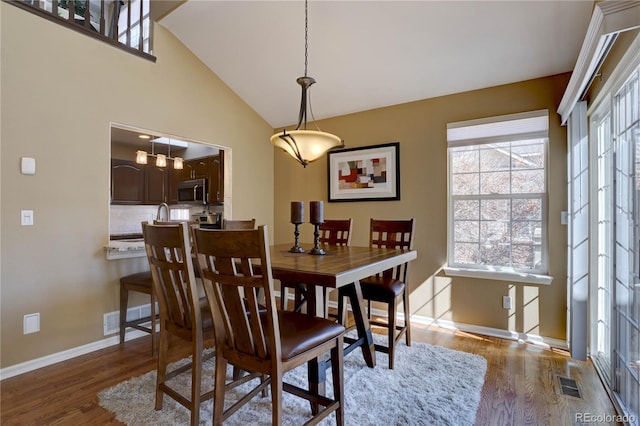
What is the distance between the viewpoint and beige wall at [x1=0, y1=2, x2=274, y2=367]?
2.32 m

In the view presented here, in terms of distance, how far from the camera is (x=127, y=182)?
15.2 ft

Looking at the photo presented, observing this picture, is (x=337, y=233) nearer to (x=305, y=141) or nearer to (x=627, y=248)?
(x=305, y=141)

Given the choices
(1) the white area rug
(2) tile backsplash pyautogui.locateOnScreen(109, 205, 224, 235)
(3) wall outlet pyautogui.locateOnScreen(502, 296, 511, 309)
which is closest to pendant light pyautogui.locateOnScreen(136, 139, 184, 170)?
(2) tile backsplash pyautogui.locateOnScreen(109, 205, 224, 235)

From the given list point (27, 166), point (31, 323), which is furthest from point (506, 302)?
point (27, 166)

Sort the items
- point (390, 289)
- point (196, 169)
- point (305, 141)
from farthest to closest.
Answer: point (196, 169) → point (390, 289) → point (305, 141)

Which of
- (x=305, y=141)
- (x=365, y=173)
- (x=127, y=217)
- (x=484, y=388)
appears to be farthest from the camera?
(x=127, y=217)

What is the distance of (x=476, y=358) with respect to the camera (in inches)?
99.2

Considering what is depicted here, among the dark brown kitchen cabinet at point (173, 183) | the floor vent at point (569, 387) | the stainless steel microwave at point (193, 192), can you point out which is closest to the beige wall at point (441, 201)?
the floor vent at point (569, 387)

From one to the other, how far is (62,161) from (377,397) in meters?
2.87

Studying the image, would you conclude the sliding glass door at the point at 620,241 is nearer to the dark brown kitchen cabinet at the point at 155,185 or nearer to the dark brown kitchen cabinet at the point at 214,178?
the dark brown kitchen cabinet at the point at 214,178

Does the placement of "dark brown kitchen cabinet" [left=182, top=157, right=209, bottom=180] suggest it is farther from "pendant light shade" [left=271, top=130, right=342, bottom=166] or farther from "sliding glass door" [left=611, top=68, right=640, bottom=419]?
"sliding glass door" [left=611, top=68, right=640, bottom=419]

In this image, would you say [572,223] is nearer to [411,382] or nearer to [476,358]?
[476,358]

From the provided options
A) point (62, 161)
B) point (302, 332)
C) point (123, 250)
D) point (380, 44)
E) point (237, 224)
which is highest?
point (380, 44)

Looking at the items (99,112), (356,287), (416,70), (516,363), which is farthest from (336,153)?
(516,363)
